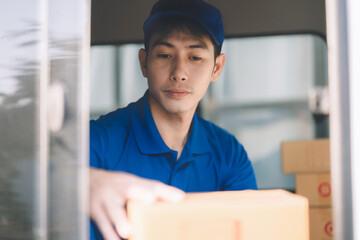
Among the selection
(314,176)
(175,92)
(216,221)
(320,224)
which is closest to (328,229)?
(320,224)

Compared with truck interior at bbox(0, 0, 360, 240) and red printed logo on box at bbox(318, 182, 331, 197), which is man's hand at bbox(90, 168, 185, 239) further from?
red printed logo on box at bbox(318, 182, 331, 197)

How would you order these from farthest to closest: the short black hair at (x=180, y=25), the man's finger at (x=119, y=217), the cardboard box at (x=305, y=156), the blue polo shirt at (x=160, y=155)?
the cardboard box at (x=305, y=156) < the short black hair at (x=180, y=25) < the blue polo shirt at (x=160, y=155) < the man's finger at (x=119, y=217)

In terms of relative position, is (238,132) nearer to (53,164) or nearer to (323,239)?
(323,239)

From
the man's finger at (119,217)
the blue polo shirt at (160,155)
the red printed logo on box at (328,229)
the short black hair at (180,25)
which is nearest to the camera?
the man's finger at (119,217)

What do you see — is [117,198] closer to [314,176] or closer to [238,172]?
[238,172]

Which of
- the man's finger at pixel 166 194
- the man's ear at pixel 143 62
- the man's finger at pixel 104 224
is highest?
the man's ear at pixel 143 62

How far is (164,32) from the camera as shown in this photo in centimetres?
228

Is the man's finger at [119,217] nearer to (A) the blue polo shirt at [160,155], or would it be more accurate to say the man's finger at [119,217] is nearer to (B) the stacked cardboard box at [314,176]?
(A) the blue polo shirt at [160,155]

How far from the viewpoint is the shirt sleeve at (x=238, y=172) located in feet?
7.59

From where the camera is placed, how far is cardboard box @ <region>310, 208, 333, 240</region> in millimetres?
2904

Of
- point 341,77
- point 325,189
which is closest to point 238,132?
point 325,189

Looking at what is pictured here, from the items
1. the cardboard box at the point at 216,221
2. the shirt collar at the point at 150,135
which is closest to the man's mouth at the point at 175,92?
the shirt collar at the point at 150,135

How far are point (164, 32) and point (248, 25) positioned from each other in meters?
0.85

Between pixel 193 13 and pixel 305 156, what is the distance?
157cm
